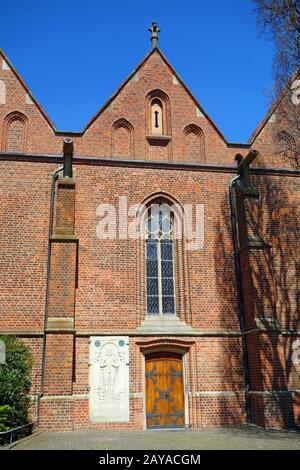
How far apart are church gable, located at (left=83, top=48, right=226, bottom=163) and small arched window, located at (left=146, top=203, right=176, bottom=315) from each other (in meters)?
2.04

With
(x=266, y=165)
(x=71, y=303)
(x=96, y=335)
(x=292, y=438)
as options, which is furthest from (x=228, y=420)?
(x=266, y=165)

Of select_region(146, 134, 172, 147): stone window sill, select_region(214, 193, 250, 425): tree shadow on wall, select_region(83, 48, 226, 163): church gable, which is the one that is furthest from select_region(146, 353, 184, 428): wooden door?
select_region(146, 134, 172, 147): stone window sill

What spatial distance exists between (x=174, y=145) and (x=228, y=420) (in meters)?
8.91

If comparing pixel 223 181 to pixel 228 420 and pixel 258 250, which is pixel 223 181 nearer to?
pixel 258 250

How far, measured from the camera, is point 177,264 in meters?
13.9

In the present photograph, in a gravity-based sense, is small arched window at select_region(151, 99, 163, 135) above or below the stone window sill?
above

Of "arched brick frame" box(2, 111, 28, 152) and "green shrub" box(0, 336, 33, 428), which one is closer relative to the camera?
"green shrub" box(0, 336, 33, 428)

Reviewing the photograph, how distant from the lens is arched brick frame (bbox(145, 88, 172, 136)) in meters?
15.2

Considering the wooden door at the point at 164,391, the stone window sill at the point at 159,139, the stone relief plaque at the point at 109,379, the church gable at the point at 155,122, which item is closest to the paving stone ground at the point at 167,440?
the stone relief plaque at the point at 109,379

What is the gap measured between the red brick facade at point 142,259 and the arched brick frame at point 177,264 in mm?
65

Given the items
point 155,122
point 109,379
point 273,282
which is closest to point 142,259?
point 109,379

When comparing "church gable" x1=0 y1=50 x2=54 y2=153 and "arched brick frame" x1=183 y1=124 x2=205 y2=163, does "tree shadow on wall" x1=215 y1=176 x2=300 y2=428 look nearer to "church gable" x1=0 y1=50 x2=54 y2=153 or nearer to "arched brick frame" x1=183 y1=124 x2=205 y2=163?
"arched brick frame" x1=183 y1=124 x2=205 y2=163

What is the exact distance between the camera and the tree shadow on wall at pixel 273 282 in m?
12.1

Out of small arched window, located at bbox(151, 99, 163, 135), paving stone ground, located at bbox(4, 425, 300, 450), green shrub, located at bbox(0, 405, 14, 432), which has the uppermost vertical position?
small arched window, located at bbox(151, 99, 163, 135)
